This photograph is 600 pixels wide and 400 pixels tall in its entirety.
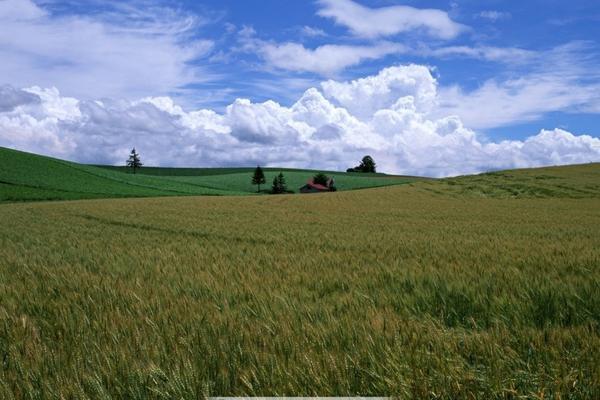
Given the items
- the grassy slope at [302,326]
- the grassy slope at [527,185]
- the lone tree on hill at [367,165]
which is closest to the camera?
the grassy slope at [302,326]

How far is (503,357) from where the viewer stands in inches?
106

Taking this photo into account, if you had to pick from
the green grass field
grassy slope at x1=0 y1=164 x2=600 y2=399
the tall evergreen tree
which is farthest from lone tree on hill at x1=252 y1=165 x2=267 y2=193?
grassy slope at x1=0 y1=164 x2=600 y2=399

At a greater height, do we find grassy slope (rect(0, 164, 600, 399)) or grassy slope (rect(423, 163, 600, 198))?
grassy slope (rect(423, 163, 600, 198))

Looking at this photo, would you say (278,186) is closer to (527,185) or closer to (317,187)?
(317,187)

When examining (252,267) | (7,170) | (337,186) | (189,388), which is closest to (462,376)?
(189,388)

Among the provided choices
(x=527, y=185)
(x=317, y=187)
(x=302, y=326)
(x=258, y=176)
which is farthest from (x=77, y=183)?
(x=302, y=326)

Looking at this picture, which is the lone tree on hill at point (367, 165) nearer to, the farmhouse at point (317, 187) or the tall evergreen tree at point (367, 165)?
the tall evergreen tree at point (367, 165)

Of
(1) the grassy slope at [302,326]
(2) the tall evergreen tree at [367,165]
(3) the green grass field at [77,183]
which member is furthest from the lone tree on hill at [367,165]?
(1) the grassy slope at [302,326]

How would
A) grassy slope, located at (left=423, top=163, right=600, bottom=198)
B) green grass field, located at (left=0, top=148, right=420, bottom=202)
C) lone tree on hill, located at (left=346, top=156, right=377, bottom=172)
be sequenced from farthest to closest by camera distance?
lone tree on hill, located at (left=346, top=156, right=377, bottom=172) → green grass field, located at (left=0, top=148, right=420, bottom=202) → grassy slope, located at (left=423, top=163, right=600, bottom=198)

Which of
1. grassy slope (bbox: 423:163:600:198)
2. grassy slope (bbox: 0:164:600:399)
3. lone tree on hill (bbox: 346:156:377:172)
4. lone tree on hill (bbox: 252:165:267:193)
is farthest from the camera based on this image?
lone tree on hill (bbox: 346:156:377:172)

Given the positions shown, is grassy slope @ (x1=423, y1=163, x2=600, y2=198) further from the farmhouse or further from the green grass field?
the green grass field

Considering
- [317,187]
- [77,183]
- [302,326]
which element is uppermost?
[77,183]

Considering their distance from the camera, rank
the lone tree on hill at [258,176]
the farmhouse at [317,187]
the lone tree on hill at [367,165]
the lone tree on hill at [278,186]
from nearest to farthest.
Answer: the farmhouse at [317,187] < the lone tree on hill at [278,186] < the lone tree on hill at [258,176] < the lone tree on hill at [367,165]

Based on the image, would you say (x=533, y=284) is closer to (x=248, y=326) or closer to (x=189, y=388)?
(x=248, y=326)
